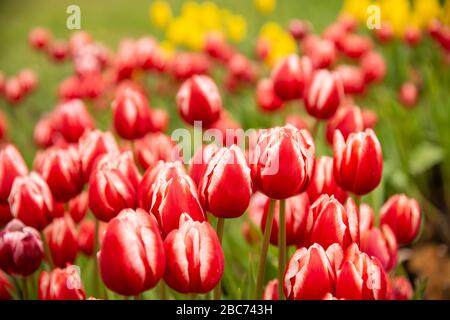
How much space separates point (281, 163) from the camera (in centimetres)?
64

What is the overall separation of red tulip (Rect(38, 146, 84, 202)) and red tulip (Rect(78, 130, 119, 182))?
0.01 m

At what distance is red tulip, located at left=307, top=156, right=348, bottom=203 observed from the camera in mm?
771

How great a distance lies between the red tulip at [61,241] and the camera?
844 millimetres

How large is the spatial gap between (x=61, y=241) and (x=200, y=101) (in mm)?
284

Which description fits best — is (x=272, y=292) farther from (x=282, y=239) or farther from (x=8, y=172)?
(x=8, y=172)

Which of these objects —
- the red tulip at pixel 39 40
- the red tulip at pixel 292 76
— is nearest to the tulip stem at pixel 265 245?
the red tulip at pixel 292 76

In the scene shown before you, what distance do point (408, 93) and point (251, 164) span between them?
1.32 meters

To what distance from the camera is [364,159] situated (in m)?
0.74

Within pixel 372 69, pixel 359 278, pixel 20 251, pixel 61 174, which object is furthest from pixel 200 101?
pixel 372 69

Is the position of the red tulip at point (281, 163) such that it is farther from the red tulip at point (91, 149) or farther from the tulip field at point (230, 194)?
the red tulip at point (91, 149)

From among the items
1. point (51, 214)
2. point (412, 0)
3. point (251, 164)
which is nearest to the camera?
point (251, 164)

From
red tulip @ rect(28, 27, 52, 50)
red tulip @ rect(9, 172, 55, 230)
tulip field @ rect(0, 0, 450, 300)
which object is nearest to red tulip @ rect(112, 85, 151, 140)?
tulip field @ rect(0, 0, 450, 300)
